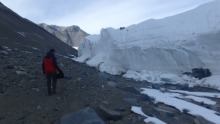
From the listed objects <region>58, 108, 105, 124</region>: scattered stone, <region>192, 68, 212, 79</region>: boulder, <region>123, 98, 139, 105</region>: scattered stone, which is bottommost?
<region>58, 108, 105, 124</region>: scattered stone

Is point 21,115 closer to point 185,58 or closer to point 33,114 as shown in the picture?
point 33,114

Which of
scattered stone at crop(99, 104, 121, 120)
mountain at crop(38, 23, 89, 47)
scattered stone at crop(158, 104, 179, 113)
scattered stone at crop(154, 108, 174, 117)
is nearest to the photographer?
scattered stone at crop(99, 104, 121, 120)

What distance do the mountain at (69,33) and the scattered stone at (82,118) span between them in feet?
260

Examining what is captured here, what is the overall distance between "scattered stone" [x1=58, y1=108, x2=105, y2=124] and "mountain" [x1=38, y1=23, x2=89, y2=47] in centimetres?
7935

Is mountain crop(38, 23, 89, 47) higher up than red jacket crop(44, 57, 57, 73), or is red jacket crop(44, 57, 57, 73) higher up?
mountain crop(38, 23, 89, 47)

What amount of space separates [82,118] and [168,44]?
7.11m

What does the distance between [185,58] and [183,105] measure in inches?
179

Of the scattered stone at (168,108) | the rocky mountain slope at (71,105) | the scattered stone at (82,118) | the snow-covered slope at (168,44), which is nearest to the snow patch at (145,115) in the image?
the rocky mountain slope at (71,105)

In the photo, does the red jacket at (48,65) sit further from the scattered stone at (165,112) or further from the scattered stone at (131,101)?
the scattered stone at (165,112)

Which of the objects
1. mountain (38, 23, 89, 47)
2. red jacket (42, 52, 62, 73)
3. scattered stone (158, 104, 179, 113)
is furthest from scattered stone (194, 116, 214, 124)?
mountain (38, 23, 89, 47)

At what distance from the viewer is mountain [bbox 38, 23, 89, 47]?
273ft

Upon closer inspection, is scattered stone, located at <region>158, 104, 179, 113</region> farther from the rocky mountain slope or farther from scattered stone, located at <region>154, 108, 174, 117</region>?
scattered stone, located at <region>154, 108, 174, 117</region>

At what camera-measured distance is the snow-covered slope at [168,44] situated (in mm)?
8445

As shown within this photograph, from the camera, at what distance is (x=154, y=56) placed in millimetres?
9836
